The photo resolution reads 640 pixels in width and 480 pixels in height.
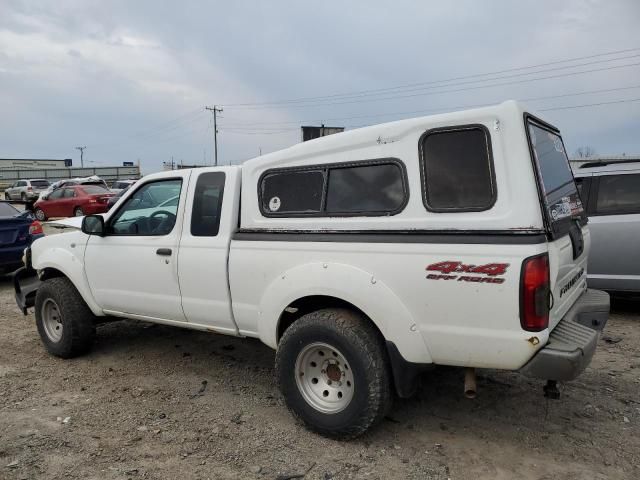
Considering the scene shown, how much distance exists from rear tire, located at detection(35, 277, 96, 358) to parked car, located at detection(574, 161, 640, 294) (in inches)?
220

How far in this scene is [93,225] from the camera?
438 cm

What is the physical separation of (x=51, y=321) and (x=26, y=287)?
1.88 feet

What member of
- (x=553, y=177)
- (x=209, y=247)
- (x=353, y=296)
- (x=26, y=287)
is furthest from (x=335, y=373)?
(x=26, y=287)

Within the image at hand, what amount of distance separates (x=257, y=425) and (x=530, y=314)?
203 cm

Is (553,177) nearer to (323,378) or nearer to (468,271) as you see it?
(468,271)

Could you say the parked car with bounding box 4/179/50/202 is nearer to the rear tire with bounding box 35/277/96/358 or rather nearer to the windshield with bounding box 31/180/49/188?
the windshield with bounding box 31/180/49/188

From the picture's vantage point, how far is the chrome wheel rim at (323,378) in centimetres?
317

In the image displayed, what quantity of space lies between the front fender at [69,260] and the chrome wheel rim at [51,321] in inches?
14.6

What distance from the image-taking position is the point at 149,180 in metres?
4.32

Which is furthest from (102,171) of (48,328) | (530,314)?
(530,314)

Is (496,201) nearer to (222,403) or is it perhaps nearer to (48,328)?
(222,403)

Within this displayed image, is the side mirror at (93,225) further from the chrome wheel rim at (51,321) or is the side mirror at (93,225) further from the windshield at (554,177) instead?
the windshield at (554,177)

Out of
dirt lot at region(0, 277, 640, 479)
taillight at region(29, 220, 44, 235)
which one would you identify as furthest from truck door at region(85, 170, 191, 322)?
taillight at region(29, 220, 44, 235)

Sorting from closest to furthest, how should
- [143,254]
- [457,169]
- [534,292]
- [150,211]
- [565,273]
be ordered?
[534,292] < [457,169] < [565,273] < [143,254] < [150,211]
